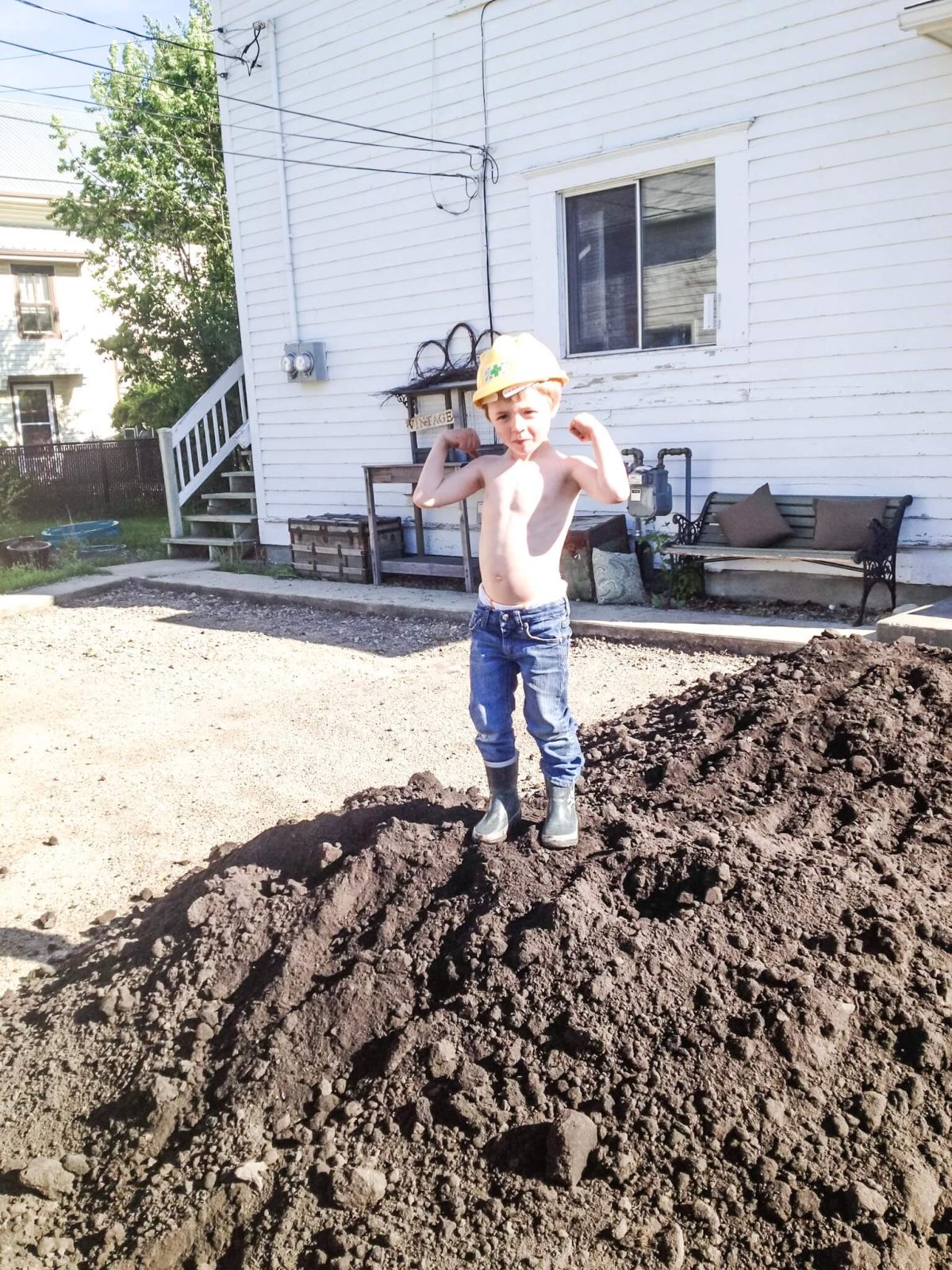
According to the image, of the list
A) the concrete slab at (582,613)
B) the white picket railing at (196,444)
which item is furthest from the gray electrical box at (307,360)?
the concrete slab at (582,613)

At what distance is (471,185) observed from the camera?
9.85m

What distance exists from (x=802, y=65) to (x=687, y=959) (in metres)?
7.23

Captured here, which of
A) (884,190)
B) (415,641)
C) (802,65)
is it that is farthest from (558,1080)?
(802,65)

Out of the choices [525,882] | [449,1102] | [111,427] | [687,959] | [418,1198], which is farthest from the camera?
[111,427]

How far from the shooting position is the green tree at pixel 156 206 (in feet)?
58.6

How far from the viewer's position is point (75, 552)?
14.1 meters

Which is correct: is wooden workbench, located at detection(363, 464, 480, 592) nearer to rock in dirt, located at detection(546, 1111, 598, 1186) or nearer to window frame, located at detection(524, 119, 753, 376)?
window frame, located at detection(524, 119, 753, 376)

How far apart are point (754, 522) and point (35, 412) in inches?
922

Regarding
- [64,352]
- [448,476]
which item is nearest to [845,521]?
[448,476]

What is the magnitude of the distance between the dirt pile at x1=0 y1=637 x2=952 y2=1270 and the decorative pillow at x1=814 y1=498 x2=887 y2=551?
14.7ft

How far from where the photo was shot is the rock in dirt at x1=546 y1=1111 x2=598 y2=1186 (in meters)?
2.17

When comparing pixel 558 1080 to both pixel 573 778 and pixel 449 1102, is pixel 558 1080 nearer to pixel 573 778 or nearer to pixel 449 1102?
pixel 449 1102

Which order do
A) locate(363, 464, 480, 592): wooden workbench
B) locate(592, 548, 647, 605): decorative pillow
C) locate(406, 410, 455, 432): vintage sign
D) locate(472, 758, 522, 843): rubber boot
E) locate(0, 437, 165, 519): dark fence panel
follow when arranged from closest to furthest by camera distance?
locate(472, 758, 522, 843): rubber boot
locate(406, 410, 455, 432): vintage sign
locate(592, 548, 647, 605): decorative pillow
locate(363, 464, 480, 592): wooden workbench
locate(0, 437, 165, 519): dark fence panel

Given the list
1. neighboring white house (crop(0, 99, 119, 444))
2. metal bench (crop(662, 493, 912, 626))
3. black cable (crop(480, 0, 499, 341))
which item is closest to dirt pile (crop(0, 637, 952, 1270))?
metal bench (crop(662, 493, 912, 626))
